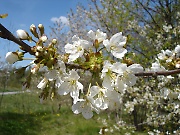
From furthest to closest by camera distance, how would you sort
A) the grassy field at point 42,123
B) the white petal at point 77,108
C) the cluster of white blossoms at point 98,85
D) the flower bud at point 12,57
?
the grassy field at point 42,123 → the white petal at point 77,108 → the cluster of white blossoms at point 98,85 → the flower bud at point 12,57

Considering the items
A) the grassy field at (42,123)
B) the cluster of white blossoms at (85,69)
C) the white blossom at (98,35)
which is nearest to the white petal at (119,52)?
the cluster of white blossoms at (85,69)

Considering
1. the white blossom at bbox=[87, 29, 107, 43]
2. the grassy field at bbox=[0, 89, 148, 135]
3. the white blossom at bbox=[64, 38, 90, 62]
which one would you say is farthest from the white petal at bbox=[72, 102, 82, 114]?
the grassy field at bbox=[0, 89, 148, 135]

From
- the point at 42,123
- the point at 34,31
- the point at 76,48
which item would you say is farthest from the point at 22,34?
the point at 42,123

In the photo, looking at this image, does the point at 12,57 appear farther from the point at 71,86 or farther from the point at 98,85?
the point at 98,85

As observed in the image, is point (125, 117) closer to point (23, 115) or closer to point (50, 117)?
point (50, 117)

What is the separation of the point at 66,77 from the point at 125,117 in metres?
9.27

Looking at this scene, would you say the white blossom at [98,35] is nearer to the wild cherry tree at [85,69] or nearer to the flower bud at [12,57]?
the wild cherry tree at [85,69]

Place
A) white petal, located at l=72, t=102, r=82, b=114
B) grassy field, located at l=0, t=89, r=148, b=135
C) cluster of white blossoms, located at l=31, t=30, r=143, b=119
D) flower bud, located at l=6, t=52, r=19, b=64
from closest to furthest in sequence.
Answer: flower bud, located at l=6, t=52, r=19, b=64
cluster of white blossoms, located at l=31, t=30, r=143, b=119
white petal, located at l=72, t=102, r=82, b=114
grassy field, located at l=0, t=89, r=148, b=135

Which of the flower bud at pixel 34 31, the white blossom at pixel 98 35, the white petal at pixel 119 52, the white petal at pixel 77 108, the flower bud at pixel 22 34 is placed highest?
the white blossom at pixel 98 35

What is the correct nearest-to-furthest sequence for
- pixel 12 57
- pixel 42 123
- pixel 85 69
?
pixel 12 57 < pixel 85 69 < pixel 42 123

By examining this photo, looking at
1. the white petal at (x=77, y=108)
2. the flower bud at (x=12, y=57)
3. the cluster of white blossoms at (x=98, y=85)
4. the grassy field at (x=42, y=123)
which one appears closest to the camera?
the flower bud at (x=12, y=57)

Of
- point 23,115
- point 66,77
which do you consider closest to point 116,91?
point 66,77

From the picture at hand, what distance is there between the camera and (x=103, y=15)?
845cm

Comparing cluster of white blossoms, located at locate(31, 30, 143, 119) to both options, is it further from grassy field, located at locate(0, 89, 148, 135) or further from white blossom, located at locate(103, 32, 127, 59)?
grassy field, located at locate(0, 89, 148, 135)
